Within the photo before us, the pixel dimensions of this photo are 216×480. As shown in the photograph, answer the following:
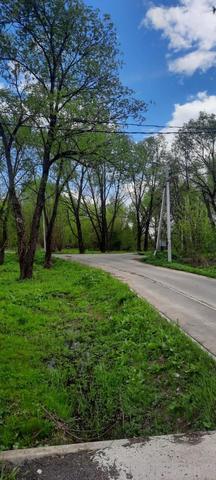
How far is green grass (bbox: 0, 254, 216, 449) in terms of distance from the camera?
4152 millimetres

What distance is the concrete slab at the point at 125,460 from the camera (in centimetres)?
314

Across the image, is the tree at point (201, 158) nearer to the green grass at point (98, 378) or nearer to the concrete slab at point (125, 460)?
the green grass at point (98, 378)

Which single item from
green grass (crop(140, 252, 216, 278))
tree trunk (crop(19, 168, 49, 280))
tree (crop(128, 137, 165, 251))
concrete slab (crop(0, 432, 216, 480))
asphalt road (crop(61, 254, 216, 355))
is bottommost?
concrete slab (crop(0, 432, 216, 480))

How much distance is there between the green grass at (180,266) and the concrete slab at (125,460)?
565 inches

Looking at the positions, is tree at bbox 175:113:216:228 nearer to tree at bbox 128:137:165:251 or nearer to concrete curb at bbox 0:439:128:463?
tree at bbox 128:137:165:251

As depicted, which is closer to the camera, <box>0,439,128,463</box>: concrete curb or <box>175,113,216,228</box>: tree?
<box>0,439,128,463</box>: concrete curb

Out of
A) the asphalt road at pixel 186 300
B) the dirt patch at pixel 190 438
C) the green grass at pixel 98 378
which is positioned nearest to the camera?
the dirt patch at pixel 190 438

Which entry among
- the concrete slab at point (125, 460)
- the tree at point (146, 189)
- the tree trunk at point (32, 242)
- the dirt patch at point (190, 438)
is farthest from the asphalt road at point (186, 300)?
the tree at point (146, 189)

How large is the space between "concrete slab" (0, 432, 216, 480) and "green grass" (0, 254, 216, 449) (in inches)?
14.4

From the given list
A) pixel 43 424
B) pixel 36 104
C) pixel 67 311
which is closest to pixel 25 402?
pixel 43 424

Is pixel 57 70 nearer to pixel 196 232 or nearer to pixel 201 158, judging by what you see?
pixel 196 232

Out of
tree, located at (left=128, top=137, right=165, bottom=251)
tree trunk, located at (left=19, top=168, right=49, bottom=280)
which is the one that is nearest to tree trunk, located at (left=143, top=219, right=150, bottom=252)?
tree, located at (left=128, top=137, right=165, bottom=251)

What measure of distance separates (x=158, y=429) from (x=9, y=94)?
1396cm

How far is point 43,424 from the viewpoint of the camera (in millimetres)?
4117
